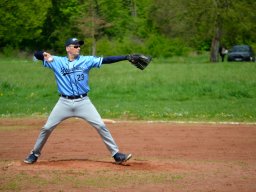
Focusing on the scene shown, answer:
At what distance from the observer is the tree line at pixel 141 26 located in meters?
53.7

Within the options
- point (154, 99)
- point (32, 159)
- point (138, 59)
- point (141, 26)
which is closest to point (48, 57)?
point (138, 59)

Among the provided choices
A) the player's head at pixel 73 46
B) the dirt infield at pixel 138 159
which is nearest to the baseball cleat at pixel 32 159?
the dirt infield at pixel 138 159

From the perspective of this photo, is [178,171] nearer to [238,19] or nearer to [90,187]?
[90,187]

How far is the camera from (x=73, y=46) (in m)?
10.8

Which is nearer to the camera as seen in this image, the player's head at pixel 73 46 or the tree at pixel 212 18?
the player's head at pixel 73 46

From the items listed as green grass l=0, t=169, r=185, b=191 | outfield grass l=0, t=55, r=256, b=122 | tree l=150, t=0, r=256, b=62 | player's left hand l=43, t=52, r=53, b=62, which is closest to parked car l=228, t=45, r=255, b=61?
tree l=150, t=0, r=256, b=62

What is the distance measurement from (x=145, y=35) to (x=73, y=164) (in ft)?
212

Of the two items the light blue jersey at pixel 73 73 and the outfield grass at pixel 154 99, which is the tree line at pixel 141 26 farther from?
the light blue jersey at pixel 73 73

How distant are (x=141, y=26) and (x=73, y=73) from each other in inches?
2586

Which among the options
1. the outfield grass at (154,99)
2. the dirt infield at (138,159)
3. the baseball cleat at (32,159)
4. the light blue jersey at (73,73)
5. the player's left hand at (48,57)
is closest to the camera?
the dirt infield at (138,159)

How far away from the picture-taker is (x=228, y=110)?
822 inches

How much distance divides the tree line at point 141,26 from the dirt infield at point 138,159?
2063cm

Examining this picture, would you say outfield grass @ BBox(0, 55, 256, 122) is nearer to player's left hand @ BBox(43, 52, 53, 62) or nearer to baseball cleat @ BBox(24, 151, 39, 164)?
baseball cleat @ BBox(24, 151, 39, 164)

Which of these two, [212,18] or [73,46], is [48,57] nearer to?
[73,46]
